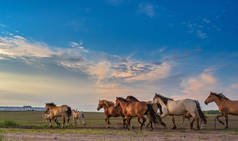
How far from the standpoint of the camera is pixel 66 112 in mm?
21438

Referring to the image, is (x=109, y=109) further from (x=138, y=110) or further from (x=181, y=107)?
(x=181, y=107)

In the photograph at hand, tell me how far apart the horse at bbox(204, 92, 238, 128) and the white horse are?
217 centimetres

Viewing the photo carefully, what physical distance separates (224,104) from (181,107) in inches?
143

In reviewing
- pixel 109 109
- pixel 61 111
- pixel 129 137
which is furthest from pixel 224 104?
pixel 61 111

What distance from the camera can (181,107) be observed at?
18031 mm

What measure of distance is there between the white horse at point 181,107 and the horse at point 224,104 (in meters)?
2.17

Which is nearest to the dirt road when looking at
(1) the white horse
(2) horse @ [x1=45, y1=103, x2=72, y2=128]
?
(1) the white horse

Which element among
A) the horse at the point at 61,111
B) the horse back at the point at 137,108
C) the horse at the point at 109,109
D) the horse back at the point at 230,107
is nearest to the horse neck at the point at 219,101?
the horse back at the point at 230,107

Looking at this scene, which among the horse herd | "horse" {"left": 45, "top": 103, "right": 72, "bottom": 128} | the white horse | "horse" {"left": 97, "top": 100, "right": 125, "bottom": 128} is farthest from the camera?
"horse" {"left": 45, "top": 103, "right": 72, "bottom": 128}

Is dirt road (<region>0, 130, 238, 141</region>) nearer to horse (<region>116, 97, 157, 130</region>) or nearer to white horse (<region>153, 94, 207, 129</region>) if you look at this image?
horse (<region>116, 97, 157, 130</region>)

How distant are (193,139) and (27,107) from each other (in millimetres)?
123278

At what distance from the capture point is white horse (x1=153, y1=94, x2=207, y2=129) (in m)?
17.5

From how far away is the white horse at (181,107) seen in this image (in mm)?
17516

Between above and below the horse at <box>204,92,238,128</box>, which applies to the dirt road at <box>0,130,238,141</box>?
below
